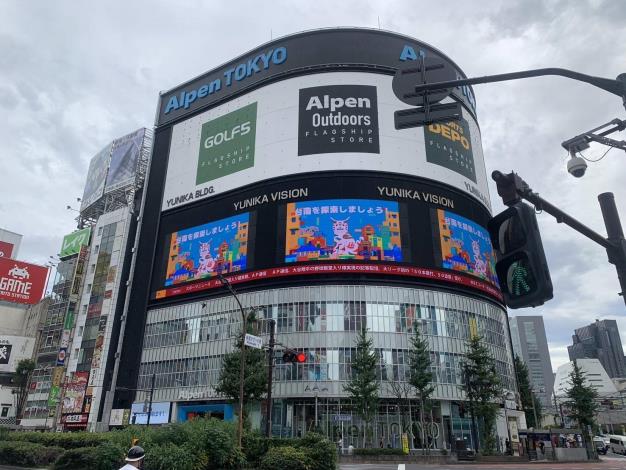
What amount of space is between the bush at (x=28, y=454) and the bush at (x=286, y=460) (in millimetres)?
10400

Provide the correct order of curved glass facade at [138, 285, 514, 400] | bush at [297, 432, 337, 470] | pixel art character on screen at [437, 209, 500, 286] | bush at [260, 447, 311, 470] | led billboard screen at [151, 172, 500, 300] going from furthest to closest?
pixel art character on screen at [437, 209, 500, 286]
led billboard screen at [151, 172, 500, 300]
curved glass facade at [138, 285, 514, 400]
bush at [297, 432, 337, 470]
bush at [260, 447, 311, 470]

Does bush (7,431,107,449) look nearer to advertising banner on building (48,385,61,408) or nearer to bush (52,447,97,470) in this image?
bush (52,447,97,470)

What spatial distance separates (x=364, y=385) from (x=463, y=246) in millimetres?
22130

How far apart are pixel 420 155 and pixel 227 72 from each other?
105ft

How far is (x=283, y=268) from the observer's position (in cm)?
5253

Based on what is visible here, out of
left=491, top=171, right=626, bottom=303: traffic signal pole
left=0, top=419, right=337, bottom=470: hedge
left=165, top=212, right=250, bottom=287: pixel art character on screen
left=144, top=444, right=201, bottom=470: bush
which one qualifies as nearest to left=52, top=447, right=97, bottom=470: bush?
left=0, top=419, right=337, bottom=470: hedge

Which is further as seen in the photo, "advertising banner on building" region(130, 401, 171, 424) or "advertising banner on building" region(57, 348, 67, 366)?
"advertising banner on building" region(57, 348, 67, 366)

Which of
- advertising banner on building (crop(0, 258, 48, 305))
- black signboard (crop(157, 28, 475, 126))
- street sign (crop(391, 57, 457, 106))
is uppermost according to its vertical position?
black signboard (crop(157, 28, 475, 126))

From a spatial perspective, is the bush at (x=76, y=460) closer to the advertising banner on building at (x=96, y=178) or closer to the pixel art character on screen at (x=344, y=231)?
the pixel art character on screen at (x=344, y=231)

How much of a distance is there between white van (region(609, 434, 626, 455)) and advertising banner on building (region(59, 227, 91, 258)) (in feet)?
267

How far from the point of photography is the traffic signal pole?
4.57 m

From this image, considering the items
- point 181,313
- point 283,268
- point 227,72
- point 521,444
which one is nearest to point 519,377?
point 521,444

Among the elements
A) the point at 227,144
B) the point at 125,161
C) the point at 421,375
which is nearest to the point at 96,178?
the point at 125,161

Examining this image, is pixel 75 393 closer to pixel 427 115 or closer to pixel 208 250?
pixel 208 250
